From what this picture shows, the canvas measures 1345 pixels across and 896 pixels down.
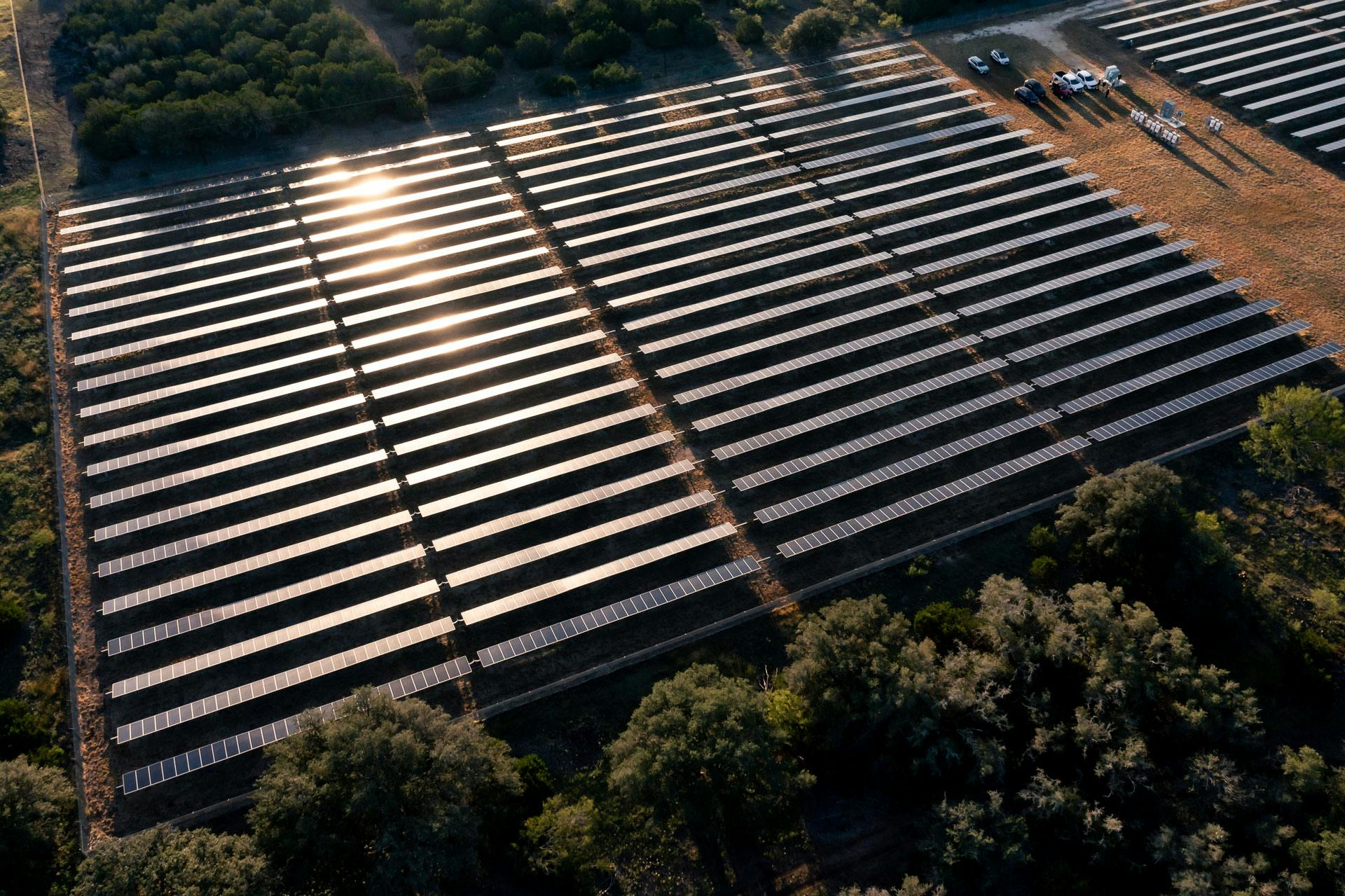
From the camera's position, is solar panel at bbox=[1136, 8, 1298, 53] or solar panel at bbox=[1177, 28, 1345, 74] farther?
solar panel at bbox=[1136, 8, 1298, 53]

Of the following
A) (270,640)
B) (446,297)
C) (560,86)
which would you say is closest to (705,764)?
Answer: (270,640)

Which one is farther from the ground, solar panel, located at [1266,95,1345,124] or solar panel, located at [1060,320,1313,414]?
solar panel, located at [1266,95,1345,124]

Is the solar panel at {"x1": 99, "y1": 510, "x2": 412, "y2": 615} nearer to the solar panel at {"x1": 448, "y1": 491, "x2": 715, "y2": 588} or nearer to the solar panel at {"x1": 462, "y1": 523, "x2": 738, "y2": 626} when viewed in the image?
the solar panel at {"x1": 448, "y1": 491, "x2": 715, "y2": 588}

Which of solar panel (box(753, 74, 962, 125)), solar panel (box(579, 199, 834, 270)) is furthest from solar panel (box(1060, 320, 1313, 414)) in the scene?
solar panel (box(753, 74, 962, 125))

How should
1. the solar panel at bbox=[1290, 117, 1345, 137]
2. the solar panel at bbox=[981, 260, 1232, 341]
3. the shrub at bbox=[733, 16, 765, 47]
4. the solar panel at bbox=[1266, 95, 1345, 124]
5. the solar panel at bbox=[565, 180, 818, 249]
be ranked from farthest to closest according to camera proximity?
the shrub at bbox=[733, 16, 765, 47] < the solar panel at bbox=[1266, 95, 1345, 124] < the solar panel at bbox=[1290, 117, 1345, 137] < the solar panel at bbox=[565, 180, 818, 249] < the solar panel at bbox=[981, 260, 1232, 341]

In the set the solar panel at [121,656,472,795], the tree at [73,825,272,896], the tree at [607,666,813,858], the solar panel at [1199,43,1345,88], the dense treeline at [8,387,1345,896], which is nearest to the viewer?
the tree at [73,825,272,896]

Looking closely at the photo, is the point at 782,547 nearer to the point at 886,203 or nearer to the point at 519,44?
the point at 886,203

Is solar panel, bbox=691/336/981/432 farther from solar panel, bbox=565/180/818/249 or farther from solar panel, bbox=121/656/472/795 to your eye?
solar panel, bbox=121/656/472/795

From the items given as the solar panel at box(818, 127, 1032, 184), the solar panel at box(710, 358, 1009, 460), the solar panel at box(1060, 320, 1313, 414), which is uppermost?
the solar panel at box(818, 127, 1032, 184)
